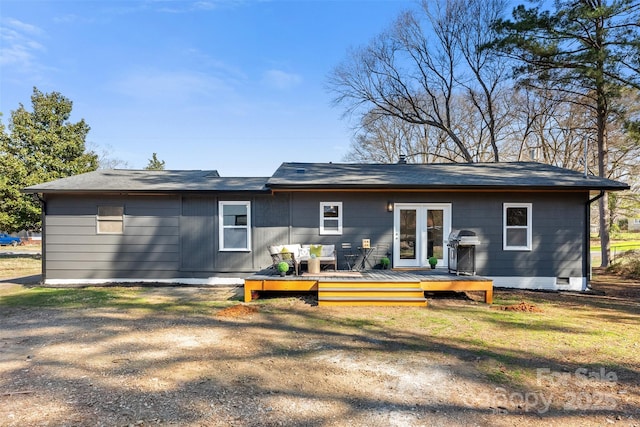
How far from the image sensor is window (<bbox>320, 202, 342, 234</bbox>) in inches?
340

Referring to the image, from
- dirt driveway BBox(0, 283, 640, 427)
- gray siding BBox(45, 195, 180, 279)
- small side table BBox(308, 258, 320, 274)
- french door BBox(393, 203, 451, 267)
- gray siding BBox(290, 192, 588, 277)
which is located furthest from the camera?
gray siding BBox(45, 195, 180, 279)

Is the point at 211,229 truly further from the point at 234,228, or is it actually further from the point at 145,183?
the point at 145,183

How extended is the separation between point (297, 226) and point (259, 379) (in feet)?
18.0

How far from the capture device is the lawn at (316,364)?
273 centimetres

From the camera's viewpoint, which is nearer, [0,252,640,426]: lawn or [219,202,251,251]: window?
[0,252,640,426]: lawn

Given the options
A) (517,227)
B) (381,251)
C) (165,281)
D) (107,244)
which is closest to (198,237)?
(165,281)

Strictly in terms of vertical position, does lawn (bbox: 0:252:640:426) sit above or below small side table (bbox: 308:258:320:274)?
below

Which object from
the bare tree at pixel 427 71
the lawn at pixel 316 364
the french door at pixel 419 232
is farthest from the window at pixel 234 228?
the bare tree at pixel 427 71

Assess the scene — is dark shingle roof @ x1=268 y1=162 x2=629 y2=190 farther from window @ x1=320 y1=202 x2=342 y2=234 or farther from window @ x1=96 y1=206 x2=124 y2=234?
window @ x1=96 y1=206 x2=124 y2=234

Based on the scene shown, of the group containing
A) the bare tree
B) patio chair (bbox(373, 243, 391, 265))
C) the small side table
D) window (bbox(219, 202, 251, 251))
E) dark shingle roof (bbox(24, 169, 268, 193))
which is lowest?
the small side table

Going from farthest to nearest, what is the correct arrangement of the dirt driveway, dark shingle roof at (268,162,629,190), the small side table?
dark shingle roof at (268,162,629,190), the small side table, the dirt driveway

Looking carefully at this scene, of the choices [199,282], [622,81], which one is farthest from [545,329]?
[622,81]

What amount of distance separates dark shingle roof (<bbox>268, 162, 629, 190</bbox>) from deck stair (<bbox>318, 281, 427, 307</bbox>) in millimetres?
2560

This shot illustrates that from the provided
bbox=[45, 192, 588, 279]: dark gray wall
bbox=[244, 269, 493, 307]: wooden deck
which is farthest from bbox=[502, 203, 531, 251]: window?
bbox=[244, 269, 493, 307]: wooden deck
